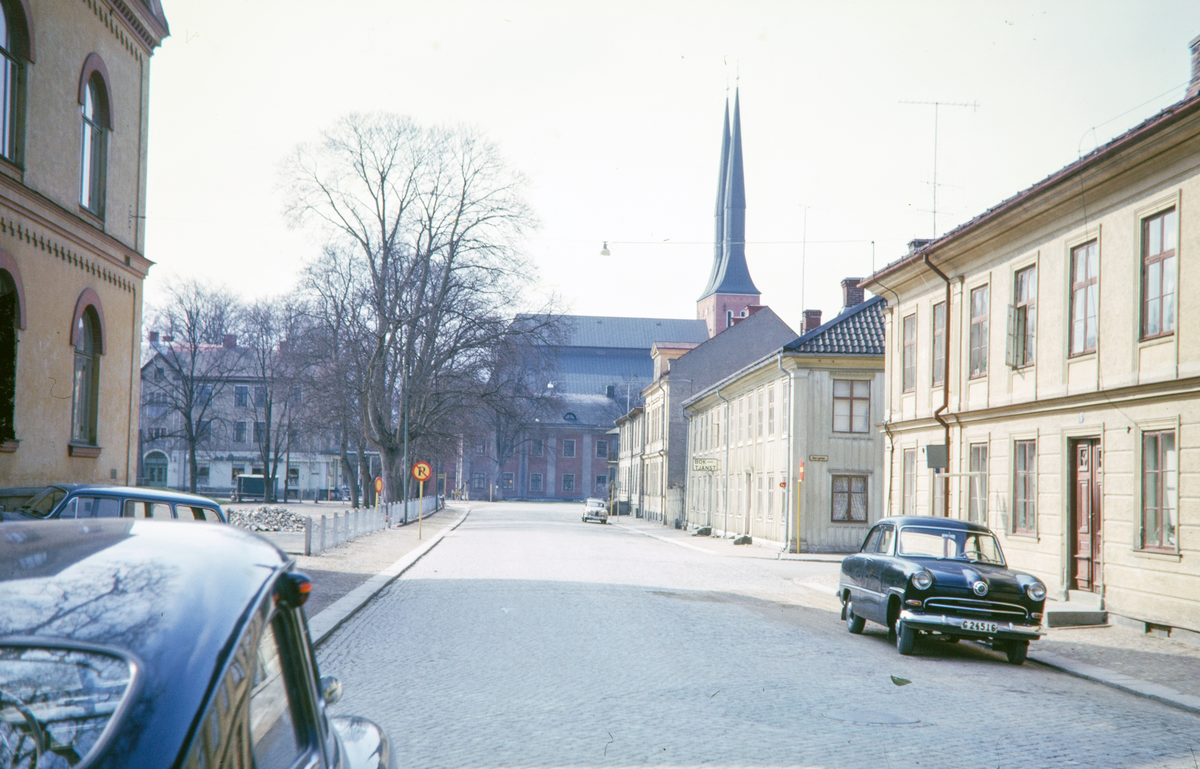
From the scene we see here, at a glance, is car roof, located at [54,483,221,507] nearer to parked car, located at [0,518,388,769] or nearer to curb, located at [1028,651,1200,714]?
curb, located at [1028,651,1200,714]

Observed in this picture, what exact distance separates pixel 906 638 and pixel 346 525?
68.4ft

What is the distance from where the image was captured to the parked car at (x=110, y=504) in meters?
11.7

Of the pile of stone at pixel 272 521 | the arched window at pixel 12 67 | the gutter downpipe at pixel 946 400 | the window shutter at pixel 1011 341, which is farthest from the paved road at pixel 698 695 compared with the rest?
the pile of stone at pixel 272 521

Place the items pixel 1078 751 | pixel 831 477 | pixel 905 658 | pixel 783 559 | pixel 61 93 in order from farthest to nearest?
pixel 831 477, pixel 783 559, pixel 61 93, pixel 905 658, pixel 1078 751

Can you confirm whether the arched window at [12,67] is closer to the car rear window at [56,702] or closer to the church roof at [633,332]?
the car rear window at [56,702]

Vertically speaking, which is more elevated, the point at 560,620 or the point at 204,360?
the point at 204,360

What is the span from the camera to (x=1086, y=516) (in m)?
17.4

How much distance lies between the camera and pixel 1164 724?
8.64 m

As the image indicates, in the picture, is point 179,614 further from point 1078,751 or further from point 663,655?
point 663,655

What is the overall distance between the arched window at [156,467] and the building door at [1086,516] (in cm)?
7825

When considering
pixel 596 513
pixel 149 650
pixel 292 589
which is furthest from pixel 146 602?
pixel 596 513

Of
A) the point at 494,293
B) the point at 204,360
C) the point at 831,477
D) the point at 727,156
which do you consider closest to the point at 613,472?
the point at 727,156

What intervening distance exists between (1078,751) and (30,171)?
1511cm

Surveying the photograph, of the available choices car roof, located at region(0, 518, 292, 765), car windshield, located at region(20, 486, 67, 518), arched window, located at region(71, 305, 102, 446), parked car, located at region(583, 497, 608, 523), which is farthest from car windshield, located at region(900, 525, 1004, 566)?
parked car, located at region(583, 497, 608, 523)
